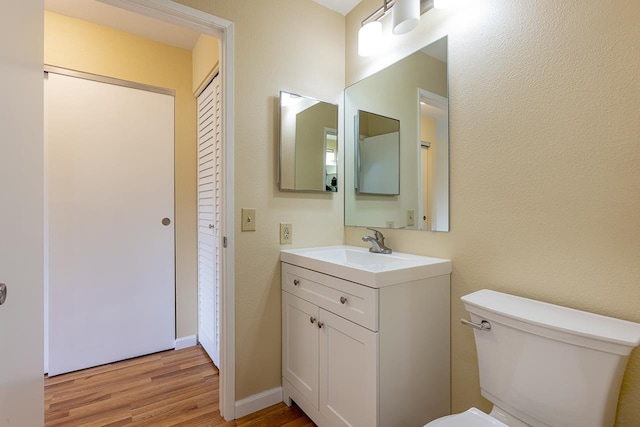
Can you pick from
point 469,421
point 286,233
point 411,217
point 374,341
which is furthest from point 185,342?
point 469,421

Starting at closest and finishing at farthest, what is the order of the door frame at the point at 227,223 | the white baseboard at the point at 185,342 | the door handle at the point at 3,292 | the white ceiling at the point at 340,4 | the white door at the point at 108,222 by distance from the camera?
the door handle at the point at 3,292 → the door frame at the point at 227,223 → the white ceiling at the point at 340,4 → the white door at the point at 108,222 → the white baseboard at the point at 185,342

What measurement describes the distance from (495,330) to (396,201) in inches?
32.7

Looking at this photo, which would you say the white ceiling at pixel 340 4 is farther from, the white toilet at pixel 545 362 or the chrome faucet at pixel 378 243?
the white toilet at pixel 545 362

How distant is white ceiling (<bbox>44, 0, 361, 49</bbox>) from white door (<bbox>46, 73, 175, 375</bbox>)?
1.41ft

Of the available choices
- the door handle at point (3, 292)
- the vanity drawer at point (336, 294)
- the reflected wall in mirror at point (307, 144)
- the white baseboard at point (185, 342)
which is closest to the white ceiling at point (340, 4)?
the reflected wall in mirror at point (307, 144)

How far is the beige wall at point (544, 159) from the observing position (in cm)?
91

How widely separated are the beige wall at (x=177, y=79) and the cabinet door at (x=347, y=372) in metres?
1.53

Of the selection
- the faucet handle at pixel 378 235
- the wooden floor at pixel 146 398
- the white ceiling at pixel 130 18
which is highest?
the white ceiling at pixel 130 18

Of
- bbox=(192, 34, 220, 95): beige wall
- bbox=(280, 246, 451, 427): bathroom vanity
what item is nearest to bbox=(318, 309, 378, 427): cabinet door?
bbox=(280, 246, 451, 427): bathroom vanity

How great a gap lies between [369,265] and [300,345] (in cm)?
57

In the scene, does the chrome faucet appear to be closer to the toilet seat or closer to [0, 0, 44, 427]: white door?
the toilet seat

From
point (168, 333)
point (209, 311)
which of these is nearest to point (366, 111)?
point (209, 311)

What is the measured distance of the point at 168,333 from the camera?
236 cm

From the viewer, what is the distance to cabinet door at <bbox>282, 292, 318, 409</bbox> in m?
1.46
